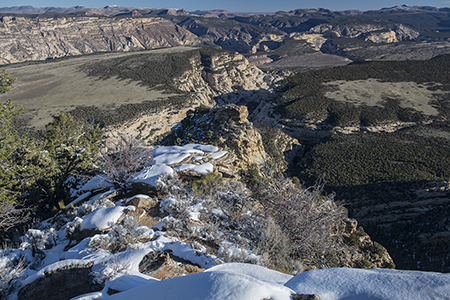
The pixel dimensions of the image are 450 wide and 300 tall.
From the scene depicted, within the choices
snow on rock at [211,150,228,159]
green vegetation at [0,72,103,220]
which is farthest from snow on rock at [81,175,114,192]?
snow on rock at [211,150,228,159]

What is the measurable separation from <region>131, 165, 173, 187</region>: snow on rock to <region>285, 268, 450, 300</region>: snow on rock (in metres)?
5.77

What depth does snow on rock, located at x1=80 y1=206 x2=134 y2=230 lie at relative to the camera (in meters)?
6.20

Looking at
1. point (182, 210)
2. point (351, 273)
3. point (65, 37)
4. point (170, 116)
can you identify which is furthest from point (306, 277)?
point (65, 37)

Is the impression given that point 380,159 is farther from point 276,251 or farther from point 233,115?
point 276,251

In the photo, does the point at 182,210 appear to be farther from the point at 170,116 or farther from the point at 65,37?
the point at 65,37

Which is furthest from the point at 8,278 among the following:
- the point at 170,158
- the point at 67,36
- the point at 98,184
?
the point at 67,36

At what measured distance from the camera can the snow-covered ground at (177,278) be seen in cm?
304

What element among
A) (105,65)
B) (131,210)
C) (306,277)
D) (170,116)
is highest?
(105,65)

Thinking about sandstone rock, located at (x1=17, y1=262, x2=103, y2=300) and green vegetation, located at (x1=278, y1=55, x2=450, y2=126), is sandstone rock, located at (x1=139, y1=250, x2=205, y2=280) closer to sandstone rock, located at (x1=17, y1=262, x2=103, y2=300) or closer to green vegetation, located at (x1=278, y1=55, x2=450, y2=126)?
sandstone rock, located at (x1=17, y1=262, x2=103, y2=300)

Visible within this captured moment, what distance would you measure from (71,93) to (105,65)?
844 inches

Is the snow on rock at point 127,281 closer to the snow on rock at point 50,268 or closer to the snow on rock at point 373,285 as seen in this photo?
the snow on rock at point 50,268

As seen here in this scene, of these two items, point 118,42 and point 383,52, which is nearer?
point 383,52

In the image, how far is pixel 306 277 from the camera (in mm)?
3619

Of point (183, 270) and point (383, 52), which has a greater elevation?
point (383, 52)
